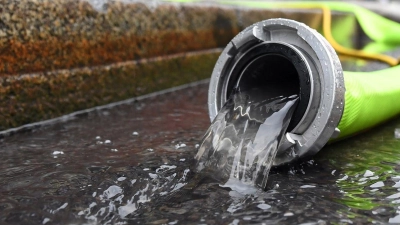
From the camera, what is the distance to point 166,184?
1887 millimetres

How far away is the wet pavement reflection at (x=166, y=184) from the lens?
161 cm

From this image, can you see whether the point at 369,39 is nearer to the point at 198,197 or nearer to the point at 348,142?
the point at 348,142

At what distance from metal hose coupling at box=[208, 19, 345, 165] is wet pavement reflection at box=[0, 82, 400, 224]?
0.57 feet

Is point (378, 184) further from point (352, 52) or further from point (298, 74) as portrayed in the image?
point (352, 52)

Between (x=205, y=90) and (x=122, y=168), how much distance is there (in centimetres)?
238

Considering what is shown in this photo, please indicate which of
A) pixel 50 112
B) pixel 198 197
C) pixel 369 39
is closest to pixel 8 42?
pixel 50 112

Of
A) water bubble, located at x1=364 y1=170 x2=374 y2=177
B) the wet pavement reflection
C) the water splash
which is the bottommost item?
water bubble, located at x1=364 y1=170 x2=374 y2=177

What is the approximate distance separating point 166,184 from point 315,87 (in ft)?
2.70

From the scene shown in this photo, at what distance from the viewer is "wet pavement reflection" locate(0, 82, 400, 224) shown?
1606 millimetres

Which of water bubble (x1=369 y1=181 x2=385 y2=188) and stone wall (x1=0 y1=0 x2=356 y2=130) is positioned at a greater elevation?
stone wall (x1=0 y1=0 x2=356 y2=130)

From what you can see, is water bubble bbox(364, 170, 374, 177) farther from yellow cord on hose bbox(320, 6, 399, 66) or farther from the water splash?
yellow cord on hose bbox(320, 6, 399, 66)

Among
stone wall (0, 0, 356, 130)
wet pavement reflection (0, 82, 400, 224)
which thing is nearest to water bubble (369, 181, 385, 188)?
wet pavement reflection (0, 82, 400, 224)

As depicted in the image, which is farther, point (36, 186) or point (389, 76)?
point (389, 76)

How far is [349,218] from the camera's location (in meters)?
1.58
